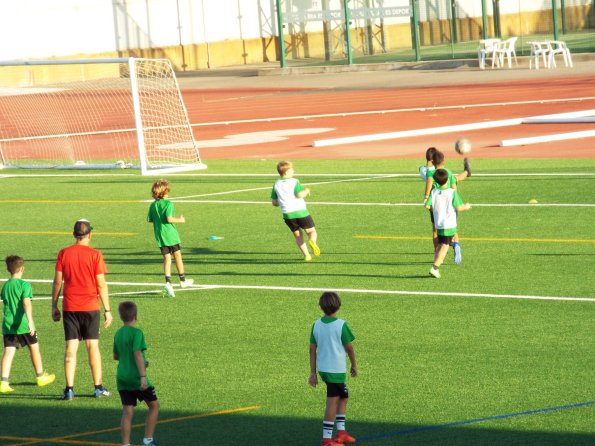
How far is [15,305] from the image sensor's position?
38.9ft

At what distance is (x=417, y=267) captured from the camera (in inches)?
692

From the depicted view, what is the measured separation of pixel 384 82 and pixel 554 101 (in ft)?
44.7

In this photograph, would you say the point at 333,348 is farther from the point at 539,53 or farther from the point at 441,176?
the point at 539,53

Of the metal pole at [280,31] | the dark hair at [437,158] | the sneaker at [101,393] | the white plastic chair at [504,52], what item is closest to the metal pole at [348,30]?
the metal pole at [280,31]

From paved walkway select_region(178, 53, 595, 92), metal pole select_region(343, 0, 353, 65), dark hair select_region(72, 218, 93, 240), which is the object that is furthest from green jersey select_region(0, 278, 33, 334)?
metal pole select_region(343, 0, 353, 65)

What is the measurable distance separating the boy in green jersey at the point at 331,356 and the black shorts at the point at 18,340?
3462mm

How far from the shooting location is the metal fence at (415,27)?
196 feet

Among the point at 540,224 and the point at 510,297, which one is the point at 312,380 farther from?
the point at 540,224

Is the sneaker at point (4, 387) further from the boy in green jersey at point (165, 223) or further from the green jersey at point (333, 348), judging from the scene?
the boy in green jersey at point (165, 223)

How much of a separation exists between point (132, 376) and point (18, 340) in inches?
99.4

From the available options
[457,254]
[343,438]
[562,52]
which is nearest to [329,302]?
[343,438]

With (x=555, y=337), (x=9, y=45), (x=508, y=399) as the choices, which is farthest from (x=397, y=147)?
(x=9, y=45)

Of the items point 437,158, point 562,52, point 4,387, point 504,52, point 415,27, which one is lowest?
point 4,387

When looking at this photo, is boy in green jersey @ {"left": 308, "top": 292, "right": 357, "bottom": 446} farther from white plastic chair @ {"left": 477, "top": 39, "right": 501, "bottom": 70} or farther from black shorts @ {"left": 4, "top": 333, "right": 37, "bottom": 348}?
white plastic chair @ {"left": 477, "top": 39, "right": 501, "bottom": 70}
